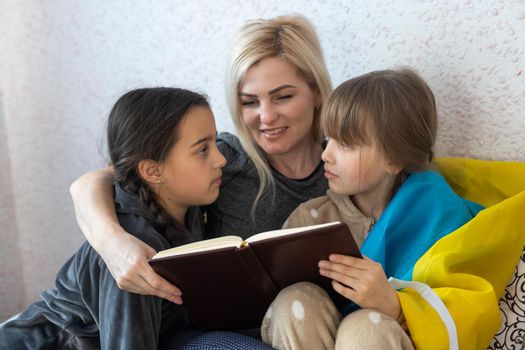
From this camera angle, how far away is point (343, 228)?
3.05 feet

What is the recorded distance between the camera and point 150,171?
4.14 ft

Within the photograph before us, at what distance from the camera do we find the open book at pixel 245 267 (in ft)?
3.15

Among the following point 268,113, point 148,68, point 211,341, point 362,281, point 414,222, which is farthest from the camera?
point 148,68

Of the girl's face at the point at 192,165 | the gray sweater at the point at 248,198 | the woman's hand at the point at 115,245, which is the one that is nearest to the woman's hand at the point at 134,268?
the woman's hand at the point at 115,245

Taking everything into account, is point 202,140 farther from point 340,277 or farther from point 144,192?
point 340,277

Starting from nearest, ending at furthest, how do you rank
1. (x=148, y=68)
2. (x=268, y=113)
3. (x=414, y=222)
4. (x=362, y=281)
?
(x=362, y=281)
(x=414, y=222)
(x=268, y=113)
(x=148, y=68)

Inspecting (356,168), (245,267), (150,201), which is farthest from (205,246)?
(356,168)

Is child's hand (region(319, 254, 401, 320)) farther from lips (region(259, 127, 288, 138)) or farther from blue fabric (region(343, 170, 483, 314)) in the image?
lips (region(259, 127, 288, 138))

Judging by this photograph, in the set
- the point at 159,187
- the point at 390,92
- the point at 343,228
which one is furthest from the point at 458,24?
the point at 159,187

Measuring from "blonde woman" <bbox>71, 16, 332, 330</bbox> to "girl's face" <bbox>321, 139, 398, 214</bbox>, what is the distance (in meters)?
0.18

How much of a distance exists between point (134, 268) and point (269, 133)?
1.77ft

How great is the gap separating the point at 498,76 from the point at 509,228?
356 mm

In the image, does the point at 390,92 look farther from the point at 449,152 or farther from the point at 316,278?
→ the point at 316,278

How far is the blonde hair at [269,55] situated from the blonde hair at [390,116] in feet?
0.58
